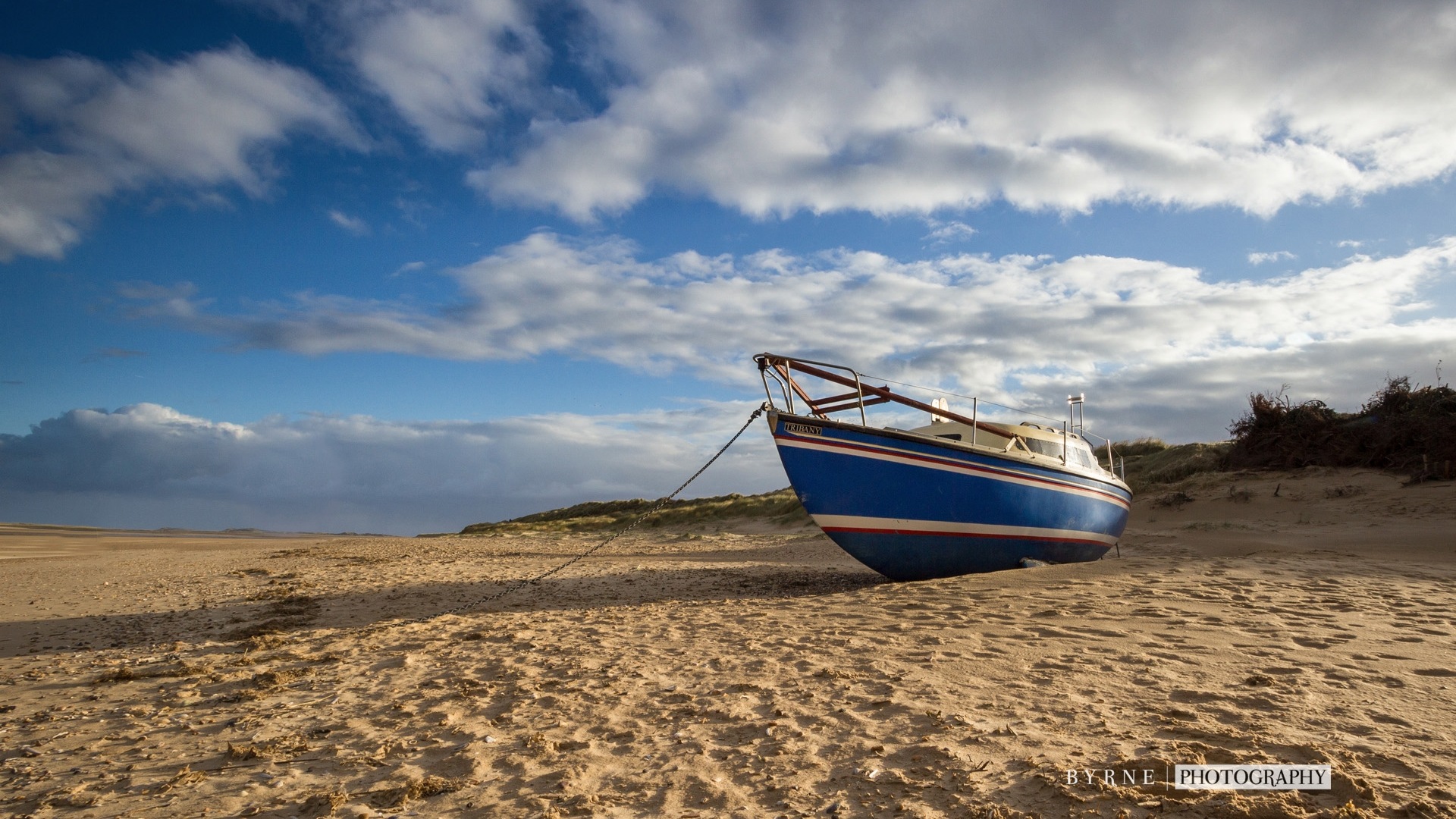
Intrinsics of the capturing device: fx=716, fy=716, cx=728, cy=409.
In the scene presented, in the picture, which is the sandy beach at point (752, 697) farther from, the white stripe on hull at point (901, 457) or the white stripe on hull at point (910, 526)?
the white stripe on hull at point (901, 457)

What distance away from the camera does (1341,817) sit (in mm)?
2957

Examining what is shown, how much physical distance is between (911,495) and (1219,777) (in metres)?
6.40

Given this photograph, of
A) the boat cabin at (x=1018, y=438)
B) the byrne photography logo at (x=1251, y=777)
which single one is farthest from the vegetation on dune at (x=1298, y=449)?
the byrne photography logo at (x=1251, y=777)

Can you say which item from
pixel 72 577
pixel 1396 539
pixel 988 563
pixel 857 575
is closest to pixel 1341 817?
pixel 988 563

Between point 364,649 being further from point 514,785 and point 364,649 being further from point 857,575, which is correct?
point 857,575

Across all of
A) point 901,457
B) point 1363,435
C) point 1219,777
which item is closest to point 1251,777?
point 1219,777

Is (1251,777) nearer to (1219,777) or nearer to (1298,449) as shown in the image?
(1219,777)

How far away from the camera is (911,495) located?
31.9 feet

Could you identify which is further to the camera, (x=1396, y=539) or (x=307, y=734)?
(x=1396, y=539)

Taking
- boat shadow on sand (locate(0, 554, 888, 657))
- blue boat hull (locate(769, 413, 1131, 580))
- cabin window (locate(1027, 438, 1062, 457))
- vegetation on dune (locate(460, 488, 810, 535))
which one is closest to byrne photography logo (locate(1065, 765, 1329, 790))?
blue boat hull (locate(769, 413, 1131, 580))

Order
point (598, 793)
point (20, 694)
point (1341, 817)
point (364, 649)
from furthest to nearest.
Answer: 1. point (364, 649)
2. point (20, 694)
3. point (598, 793)
4. point (1341, 817)

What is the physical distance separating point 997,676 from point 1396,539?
12.7 meters

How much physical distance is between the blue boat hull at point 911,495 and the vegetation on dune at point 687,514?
17.7 m

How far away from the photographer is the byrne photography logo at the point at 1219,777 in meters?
3.28
